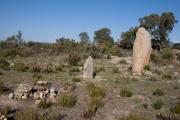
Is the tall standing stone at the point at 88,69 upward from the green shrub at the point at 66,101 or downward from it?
upward

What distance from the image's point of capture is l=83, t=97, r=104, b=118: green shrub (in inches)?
364

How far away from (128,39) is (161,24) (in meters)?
7.48

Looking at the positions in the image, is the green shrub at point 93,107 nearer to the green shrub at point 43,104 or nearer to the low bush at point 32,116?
the low bush at point 32,116

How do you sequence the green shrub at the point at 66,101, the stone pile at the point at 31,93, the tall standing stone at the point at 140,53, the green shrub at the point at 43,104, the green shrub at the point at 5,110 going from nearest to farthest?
the green shrub at the point at 5,110
the green shrub at the point at 43,104
the green shrub at the point at 66,101
the stone pile at the point at 31,93
the tall standing stone at the point at 140,53

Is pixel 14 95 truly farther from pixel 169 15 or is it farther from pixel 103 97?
pixel 169 15

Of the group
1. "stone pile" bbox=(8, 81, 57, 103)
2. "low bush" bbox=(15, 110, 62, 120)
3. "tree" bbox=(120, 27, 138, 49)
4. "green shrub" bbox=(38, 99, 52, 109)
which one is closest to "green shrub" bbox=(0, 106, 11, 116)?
"low bush" bbox=(15, 110, 62, 120)

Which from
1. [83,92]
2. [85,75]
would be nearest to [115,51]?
[85,75]

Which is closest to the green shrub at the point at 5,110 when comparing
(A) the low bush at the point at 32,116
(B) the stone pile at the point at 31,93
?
(A) the low bush at the point at 32,116

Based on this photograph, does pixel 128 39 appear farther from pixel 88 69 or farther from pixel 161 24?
pixel 88 69

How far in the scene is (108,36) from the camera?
71.1m

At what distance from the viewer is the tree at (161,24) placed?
2126 inches

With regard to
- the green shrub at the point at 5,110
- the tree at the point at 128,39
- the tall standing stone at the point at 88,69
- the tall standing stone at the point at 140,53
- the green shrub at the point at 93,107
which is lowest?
the green shrub at the point at 93,107

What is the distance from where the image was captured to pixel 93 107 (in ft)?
32.0

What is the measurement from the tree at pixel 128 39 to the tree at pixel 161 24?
349cm
